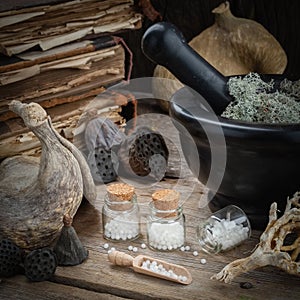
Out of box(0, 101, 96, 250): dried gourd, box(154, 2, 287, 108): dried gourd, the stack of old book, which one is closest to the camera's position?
box(0, 101, 96, 250): dried gourd

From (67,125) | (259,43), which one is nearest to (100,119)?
(67,125)

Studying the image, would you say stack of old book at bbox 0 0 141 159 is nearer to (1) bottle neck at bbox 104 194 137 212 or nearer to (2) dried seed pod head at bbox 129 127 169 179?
(2) dried seed pod head at bbox 129 127 169 179

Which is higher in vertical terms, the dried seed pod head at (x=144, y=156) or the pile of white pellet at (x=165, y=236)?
the dried seed pod head at (x=144, y=156)

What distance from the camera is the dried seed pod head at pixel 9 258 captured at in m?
1.15

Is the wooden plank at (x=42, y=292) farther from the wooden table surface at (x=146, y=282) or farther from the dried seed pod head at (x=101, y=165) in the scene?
the dried seed pod head at (x=101, y=165)

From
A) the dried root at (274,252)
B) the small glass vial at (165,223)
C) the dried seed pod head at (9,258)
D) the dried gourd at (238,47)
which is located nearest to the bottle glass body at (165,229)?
the small glass vial at (165,223)

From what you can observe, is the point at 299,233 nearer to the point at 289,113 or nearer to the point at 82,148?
the point at 289,113

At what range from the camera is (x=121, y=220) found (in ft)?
4.19

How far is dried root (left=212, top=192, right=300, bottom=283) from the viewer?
109cm

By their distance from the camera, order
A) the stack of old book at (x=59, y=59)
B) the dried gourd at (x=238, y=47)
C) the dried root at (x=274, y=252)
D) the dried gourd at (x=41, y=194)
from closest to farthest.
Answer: the dried root at (x=274, y=252)
the dried gourd at (x=41, y=194)
the stack of old book at (x=59, y=59)
the dried gourd at (x=238, y=47)

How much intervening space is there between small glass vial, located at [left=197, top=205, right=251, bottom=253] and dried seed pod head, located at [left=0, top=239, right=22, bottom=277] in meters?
0.32

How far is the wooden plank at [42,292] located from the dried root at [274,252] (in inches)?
7.3

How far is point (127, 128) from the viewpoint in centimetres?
163

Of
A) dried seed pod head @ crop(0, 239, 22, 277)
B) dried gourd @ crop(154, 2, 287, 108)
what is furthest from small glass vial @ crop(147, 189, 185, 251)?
dried gourd @ crop(154, 2, 287, 108)
